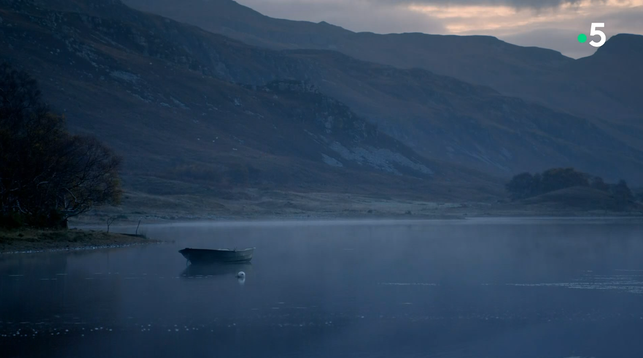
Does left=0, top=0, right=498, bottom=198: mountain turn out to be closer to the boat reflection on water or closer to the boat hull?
the boat hull

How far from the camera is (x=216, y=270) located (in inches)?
1845

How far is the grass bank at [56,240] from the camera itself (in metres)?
50.5

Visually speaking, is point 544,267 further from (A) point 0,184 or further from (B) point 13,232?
(A) point 0,184

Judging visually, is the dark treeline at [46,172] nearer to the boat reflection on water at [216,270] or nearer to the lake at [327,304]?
the lake at [327,304]

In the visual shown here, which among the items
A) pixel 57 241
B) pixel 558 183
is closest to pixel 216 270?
pixel 57 241

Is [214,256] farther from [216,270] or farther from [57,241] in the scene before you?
[57,241]

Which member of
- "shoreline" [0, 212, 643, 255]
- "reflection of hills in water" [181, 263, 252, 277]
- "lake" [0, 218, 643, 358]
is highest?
"lake" [0, 218, 643, 358]

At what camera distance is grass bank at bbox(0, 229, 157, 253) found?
166 feet

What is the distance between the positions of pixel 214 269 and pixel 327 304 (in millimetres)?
14976

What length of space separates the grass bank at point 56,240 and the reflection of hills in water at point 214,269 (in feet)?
37.4

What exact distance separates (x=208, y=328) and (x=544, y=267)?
2724 centimetres

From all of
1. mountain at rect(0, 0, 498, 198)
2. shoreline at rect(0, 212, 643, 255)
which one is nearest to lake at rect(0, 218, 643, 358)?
shoreline at rect(0, 212, 643, 255)

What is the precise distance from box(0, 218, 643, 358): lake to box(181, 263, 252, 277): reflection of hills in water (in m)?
0.13

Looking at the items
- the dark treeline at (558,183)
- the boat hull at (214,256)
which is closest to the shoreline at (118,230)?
the boat hull at (214,256)
